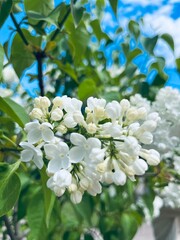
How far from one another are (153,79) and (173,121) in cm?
18

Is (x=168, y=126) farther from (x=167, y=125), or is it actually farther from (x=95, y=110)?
(x=95, y=110)

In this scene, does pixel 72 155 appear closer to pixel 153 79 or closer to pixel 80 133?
pixel 80 133

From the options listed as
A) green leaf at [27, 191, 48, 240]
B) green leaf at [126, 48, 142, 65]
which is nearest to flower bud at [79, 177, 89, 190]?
green leaf at [27, 191, 48, 240]

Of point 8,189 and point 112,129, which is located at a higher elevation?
point 112,129

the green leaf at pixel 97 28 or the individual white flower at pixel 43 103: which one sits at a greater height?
the green leaf at pixel 97 28

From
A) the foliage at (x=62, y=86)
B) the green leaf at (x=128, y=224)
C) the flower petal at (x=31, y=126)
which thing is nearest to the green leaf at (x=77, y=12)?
the foliage at (x=62, y=86)

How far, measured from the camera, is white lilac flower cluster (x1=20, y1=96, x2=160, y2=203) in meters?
0.55

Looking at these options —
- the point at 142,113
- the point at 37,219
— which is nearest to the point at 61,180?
the point at 142,113

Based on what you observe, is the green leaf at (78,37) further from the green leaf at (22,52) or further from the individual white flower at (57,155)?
the individual white flower at (57,155)

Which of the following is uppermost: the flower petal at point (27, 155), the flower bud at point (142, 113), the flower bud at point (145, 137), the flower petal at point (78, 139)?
the flower bud at point (142, 113)

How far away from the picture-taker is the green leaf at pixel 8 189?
23.8 inches

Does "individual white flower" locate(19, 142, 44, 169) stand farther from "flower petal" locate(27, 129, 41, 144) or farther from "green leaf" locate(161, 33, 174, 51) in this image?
"green leaf" locate(161, 33, 174, 51)

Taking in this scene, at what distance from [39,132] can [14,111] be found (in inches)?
3.9

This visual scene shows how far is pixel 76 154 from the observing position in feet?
1.82
